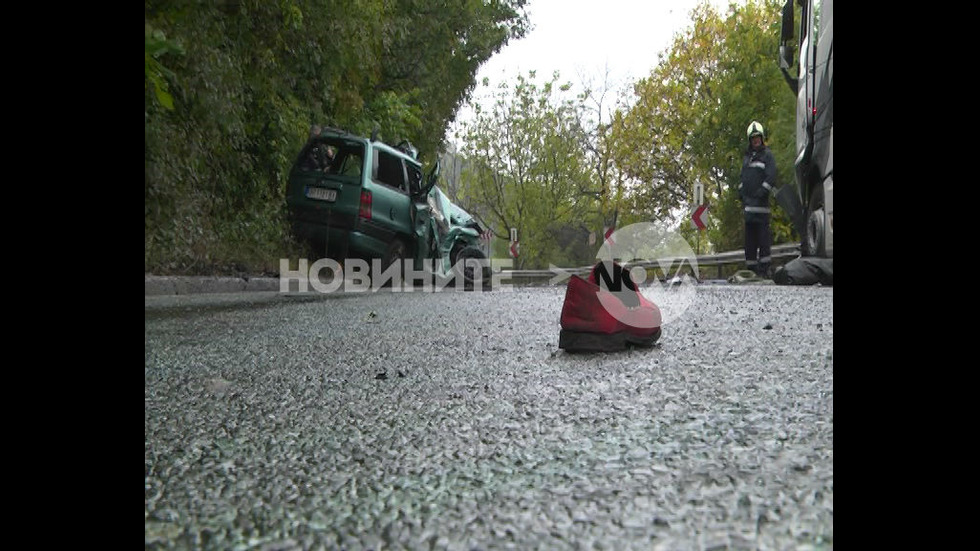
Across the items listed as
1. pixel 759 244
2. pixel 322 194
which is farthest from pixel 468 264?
pixel 759 244

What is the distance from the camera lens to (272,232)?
32.3 ft

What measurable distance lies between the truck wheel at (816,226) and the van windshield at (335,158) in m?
5.59

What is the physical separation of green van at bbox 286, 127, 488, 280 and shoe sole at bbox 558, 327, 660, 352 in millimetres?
6712

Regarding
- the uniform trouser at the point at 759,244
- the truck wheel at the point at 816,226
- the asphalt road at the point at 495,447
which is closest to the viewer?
the asphalt road at the point at 495,447

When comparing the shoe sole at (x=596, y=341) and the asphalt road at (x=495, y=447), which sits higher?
the shoe sole at (x=596, y=341)

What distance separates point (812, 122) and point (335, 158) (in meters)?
6.07

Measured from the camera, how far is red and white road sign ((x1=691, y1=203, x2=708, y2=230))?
1520 cm

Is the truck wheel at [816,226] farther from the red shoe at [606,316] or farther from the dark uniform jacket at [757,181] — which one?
the red shoe at [606,316]

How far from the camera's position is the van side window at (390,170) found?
994 cm

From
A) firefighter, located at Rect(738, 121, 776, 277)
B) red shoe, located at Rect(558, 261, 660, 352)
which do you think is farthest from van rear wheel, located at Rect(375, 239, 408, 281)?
red shoe, located at Rect(558, 261, 660, 352)

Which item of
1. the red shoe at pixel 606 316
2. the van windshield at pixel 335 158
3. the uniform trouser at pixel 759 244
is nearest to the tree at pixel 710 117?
the uniform trouser at pixel 759 244

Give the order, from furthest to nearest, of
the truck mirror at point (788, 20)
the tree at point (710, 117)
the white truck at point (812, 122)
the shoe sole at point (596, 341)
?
1. the tree at point (710, 117)
2. the truck mirror at point (788, 20)
3. the white truck at point (812, 122)
4. the shoe sole at point (596, 341)

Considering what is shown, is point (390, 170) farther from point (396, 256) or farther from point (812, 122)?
point (812, 122)
